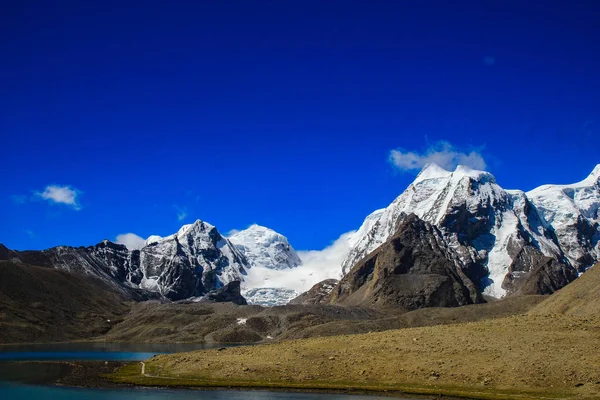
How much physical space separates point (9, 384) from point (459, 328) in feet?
253

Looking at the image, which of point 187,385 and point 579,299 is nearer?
point 187,385


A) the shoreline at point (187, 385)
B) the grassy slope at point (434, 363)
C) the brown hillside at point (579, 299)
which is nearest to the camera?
the grassy slope at point (434, 363)

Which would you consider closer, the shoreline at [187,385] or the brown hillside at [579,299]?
the shoreline at [187,385]

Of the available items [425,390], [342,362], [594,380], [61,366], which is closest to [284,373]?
[342,362]

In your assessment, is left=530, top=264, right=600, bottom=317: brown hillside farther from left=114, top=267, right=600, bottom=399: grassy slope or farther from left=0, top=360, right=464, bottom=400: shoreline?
left=0, top=360, right=464, bottom=400: shoreline

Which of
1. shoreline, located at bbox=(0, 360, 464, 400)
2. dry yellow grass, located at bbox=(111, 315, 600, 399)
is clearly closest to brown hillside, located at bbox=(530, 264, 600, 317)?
dry yellow grass, located at bbox=(111, 315, 600, 399)

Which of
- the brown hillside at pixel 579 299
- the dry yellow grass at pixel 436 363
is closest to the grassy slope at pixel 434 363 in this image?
the dry yellow grass at pixel 436 363

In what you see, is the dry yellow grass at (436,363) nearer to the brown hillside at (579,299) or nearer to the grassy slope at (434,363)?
the grassy slope at (434,363)

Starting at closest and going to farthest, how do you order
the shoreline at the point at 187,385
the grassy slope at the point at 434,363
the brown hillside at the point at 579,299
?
the grassy slope at the point at 434,363, the shoreline at the point at 187,385, the brown hillside at the point at 579,299

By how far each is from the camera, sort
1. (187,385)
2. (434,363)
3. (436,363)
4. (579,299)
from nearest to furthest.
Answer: (436,363) < (434,363) < (187,385) < (579,299)

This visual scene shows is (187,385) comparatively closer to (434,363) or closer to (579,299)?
(434,363)

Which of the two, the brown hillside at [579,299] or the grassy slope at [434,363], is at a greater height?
the brown hillside at [579,299]

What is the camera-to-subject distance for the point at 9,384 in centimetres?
9994

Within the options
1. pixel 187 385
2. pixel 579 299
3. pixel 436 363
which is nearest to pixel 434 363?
pixel 436 363
